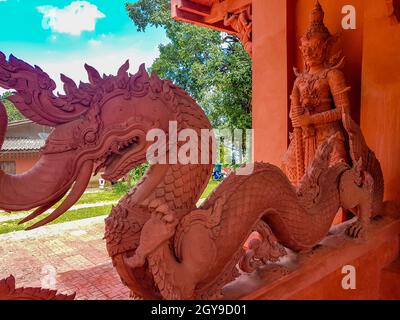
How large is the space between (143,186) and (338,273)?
162cm

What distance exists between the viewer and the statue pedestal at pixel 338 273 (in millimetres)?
1621

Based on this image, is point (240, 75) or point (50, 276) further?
point (240, 75)

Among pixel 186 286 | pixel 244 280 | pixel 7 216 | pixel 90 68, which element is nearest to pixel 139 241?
pixel 186 286

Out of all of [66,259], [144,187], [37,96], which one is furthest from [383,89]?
[66,259]

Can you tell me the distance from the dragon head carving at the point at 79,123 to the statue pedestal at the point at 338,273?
2.99ft

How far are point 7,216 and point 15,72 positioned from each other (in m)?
10.1

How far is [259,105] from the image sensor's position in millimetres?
4461

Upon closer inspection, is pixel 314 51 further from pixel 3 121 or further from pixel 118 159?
pixel 3 121

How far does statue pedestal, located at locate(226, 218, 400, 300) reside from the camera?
5.32ft

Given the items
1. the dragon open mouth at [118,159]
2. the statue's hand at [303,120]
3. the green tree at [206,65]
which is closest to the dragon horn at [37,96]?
the dragon open mouth at [118,159]

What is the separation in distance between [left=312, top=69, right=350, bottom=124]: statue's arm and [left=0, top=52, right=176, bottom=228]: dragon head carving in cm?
216

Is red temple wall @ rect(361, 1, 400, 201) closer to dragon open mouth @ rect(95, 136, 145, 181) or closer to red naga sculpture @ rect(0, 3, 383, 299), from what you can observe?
red naga sculpture @ rect(0, 3, 383, 299)
